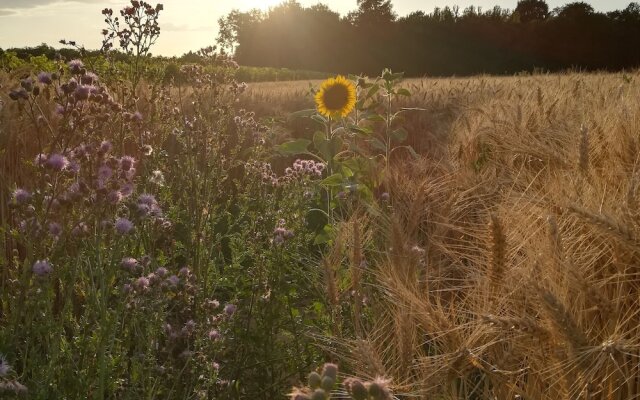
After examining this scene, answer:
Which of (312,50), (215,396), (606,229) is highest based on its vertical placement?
(312,50)

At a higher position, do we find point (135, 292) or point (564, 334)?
point (564, 334)

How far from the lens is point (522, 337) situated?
5.01 ft

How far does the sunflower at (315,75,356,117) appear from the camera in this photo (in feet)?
13.1

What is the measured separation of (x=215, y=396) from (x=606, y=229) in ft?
5.36

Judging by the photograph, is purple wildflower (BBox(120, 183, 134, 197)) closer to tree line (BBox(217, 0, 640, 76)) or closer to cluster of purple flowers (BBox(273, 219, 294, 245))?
cluster of purple flowers (BBox(273, 219, 294, 245))

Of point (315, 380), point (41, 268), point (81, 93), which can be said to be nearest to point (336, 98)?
point (81, 93)

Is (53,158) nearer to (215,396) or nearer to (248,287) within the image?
(215,396)

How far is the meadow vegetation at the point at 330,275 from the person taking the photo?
4.83 feet

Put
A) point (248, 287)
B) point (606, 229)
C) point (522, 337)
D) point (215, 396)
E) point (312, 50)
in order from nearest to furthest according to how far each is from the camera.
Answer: point (606, 229) < point (522, 337) < point (215, 396) < point (248, 287) < point (312, 50)

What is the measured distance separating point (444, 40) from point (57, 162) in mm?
52963

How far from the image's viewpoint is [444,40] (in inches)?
2055

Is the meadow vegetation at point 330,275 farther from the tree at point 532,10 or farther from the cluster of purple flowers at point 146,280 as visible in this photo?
the tree at point 532,10

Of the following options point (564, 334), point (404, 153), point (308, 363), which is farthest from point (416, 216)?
point (404, 153)

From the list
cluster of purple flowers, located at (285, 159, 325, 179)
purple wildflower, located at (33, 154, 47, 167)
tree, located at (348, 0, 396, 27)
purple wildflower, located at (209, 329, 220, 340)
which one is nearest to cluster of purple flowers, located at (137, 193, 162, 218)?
purple wildflower, located at (33, 154, 47, 167)
